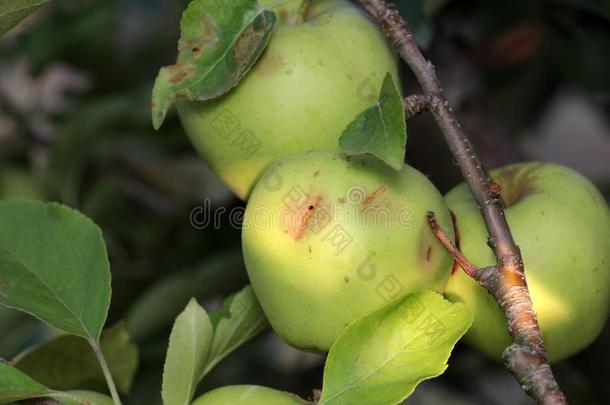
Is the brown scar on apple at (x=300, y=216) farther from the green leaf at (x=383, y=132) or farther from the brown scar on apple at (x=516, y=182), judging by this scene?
the brown scar on apple at (x=516, y=182)

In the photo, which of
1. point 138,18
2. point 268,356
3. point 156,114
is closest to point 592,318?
point 156,114

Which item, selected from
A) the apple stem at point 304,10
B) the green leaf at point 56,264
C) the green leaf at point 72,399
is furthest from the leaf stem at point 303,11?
the green leaf at point 72,399

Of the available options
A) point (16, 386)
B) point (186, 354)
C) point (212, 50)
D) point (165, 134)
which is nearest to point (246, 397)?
point (186, 354)

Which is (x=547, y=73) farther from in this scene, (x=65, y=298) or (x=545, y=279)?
(x=65, y=298)

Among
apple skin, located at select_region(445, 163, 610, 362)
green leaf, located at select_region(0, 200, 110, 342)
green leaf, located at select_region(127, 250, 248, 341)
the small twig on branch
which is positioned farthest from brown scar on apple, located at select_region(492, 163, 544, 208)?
green leaf, located at select_region(127, 250, 248, 341)

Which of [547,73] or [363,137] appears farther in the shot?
[547,73]

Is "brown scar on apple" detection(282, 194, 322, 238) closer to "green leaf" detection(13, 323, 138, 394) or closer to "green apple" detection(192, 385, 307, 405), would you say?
"green apple" detection(192, 385, 307, 405)
